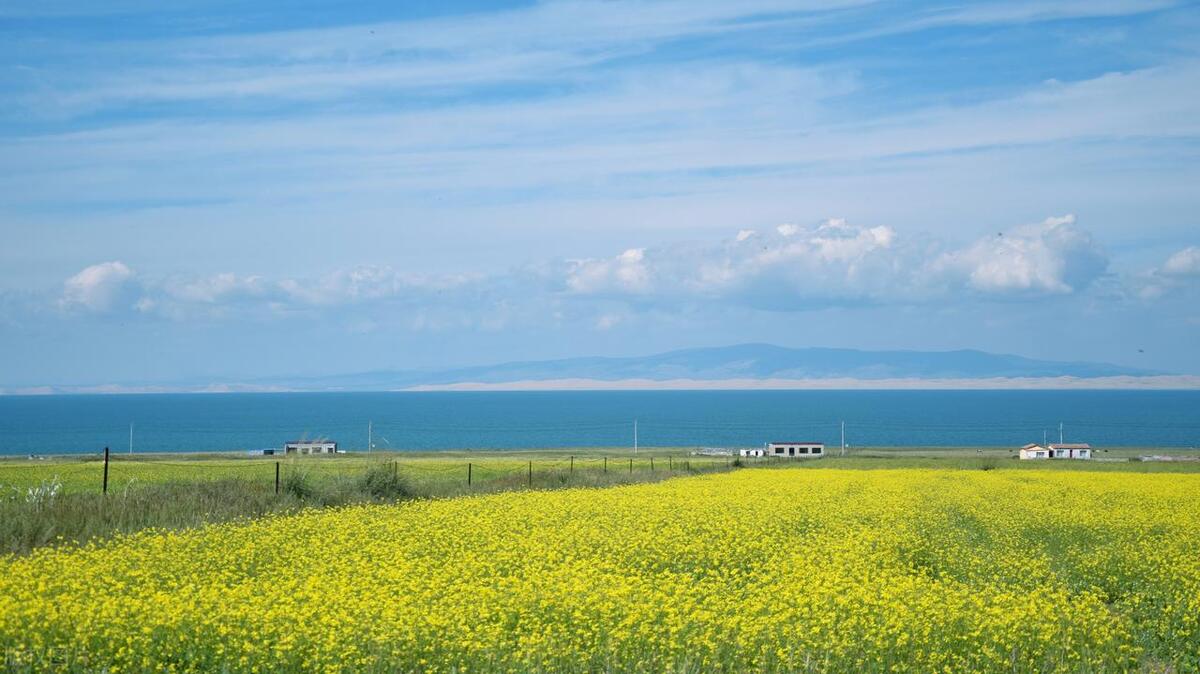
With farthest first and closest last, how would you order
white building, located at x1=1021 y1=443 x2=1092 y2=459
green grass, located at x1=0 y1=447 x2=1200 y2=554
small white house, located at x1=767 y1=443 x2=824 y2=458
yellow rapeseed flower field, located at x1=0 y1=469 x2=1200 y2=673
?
small white house, located at x1=767 y1=443 x2=824 y2=458 < white building, located at x1=1021 y1=443 x2=1092 y2=459 < green grass, located at x1=0 y1=447 x2=1200 y2=554 < yellow rapeseed flower field, located at x1=0 y1=469 x2=1200 y2=673

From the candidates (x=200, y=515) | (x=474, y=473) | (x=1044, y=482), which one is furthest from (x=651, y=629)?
(x=474, y=473)

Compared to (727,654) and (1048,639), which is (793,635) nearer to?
(727,654)

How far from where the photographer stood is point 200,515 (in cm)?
2275

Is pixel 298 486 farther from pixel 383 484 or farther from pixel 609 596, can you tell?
pixel 609 596

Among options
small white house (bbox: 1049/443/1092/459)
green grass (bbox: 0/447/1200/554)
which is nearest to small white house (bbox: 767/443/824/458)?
small white house (bbox: 1049/443/1092/459)

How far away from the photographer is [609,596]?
1347cm

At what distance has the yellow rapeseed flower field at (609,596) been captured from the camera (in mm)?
11453

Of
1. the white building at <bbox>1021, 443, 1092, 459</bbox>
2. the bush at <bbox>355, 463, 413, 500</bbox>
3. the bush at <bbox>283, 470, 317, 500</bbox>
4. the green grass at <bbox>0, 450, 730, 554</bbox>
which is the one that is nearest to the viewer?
the green grass at <bbox>0, 450, 730, 554</bbox>

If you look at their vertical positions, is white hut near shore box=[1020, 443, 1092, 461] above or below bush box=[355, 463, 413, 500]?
below

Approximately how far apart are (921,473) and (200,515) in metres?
31.7

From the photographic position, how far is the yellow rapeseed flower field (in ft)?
37.6

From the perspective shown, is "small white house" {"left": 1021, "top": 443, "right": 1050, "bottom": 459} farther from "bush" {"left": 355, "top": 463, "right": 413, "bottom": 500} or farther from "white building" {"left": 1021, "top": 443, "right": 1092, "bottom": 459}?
"bush" {"left": 355, "top": 463, "right": 413, "bottom": 500}

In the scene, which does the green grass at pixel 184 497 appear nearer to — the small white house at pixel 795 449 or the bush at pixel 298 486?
the bush at pixel 298 486

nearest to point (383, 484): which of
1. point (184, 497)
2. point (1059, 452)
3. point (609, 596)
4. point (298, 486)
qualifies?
point (298, 486)
